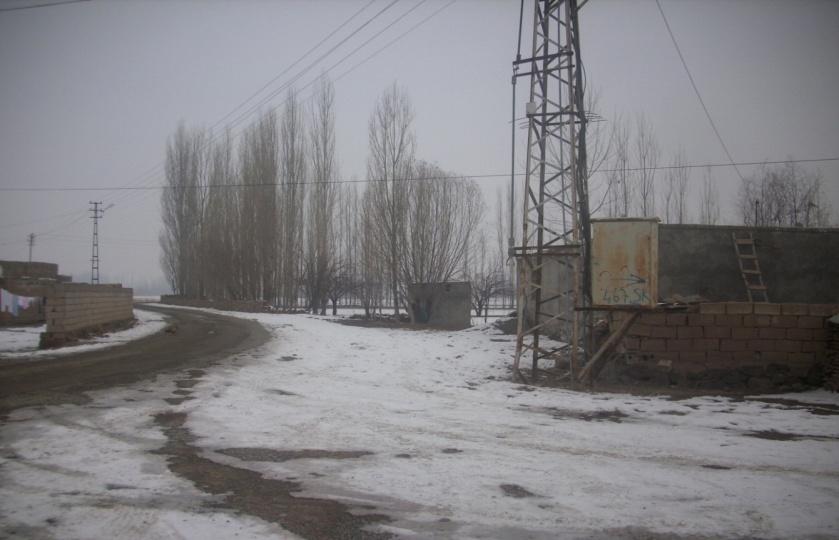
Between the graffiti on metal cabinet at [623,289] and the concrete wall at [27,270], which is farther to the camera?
the concrete wall at [27,270]

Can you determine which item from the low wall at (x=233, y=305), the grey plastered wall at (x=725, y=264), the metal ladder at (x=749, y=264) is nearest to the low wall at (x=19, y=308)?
the low wall at (x=233, y=305)

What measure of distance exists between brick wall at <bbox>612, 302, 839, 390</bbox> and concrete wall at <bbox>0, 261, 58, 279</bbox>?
24.6 meters

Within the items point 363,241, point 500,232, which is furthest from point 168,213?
point 500,232

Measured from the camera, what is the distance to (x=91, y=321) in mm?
15453

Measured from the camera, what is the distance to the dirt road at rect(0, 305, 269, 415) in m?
7.51

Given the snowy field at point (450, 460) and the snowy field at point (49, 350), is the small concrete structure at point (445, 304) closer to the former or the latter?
the snowy field at point (49, 350)

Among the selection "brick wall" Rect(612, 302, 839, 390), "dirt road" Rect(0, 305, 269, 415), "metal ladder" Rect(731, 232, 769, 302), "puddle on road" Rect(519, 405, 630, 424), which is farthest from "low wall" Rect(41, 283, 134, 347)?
"metal ladder" Rect(731, 232, 769, 302)

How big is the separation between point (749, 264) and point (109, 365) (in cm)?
1421

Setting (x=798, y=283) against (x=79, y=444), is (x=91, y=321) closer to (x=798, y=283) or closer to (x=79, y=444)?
(x=79, y=444)

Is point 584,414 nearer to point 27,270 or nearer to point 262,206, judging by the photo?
point 27,270

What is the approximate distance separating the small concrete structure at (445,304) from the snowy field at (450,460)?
16426mm

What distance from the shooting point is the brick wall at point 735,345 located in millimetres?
10242

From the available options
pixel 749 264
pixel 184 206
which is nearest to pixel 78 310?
pixel 749 264

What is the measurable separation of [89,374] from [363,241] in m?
26.6
